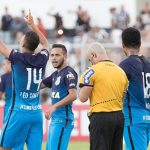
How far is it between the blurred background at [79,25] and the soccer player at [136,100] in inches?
260

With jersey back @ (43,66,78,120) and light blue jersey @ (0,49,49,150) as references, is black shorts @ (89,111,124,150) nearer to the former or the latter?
light blue jersey @ (0,49,49,150)

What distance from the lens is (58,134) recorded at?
39.2 feet

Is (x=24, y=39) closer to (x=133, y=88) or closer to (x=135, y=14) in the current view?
(x=133, y=88)

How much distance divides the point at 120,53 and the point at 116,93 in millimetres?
9839

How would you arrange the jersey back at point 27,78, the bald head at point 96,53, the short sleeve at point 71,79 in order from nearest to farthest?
the bald head at point 96,53 → the jersey back at point 27,78 → the short sleeve at point 71,79

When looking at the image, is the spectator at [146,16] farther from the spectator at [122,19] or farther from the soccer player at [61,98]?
the soccer player at [61,98]

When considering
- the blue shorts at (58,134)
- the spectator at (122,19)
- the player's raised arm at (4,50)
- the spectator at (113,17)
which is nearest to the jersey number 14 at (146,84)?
the blue shorts at (58,134)

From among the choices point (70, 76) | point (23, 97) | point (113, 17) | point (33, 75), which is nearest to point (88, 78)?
point (33, 75)

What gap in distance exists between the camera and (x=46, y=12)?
2852 centimetres

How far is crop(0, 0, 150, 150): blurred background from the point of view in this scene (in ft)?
67.1

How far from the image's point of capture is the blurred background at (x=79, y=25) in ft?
67.1

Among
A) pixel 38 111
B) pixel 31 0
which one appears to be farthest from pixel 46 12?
pixel 38 111

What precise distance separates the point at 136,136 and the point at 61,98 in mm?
1516

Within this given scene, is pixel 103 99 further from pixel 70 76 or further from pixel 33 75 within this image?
pixel 70 76
